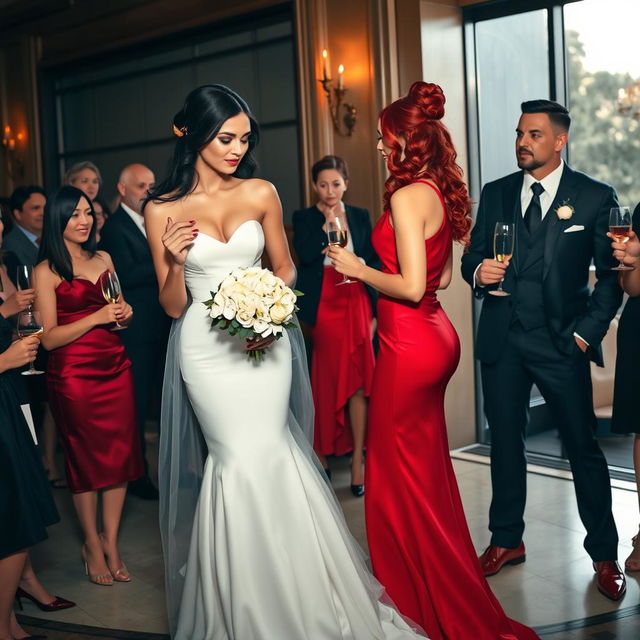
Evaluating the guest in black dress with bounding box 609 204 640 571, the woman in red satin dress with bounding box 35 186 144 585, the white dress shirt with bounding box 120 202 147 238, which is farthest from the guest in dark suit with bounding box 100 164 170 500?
the guest in black dress with bounding box 609 204 640 571

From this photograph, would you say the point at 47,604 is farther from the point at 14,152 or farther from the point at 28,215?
the point at 14,152

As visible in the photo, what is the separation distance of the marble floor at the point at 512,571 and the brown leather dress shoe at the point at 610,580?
35 millimetres

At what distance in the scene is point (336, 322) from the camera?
5723 millimetres

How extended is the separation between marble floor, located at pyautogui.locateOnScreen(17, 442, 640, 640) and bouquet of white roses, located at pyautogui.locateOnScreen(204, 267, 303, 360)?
1465 millimetres

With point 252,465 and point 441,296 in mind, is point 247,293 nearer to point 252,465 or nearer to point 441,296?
point 252,465

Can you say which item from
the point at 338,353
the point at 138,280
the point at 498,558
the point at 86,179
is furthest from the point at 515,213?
the point at 86,179

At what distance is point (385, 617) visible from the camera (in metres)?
3.38

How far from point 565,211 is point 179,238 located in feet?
5.70

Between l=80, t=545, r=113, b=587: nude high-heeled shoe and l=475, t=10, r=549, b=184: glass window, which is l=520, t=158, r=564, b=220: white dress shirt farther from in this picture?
l=80, t=545, r=113, b=587: nude high-heeled shoe

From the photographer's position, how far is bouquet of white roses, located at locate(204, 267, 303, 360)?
314 centimetres

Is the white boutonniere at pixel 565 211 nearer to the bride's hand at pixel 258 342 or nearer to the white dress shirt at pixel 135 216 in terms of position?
the bride's hand at pixel 258 342

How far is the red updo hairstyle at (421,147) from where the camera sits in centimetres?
332

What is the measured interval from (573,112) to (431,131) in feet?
11.0

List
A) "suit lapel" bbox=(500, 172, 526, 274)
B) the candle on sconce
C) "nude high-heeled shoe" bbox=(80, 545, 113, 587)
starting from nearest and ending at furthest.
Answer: "suit lapel" bbox=(500, 172, 526, 274) → "nude high-heeled shoe" bbox=(80, 545, 113, 587) → the candle on sconce
